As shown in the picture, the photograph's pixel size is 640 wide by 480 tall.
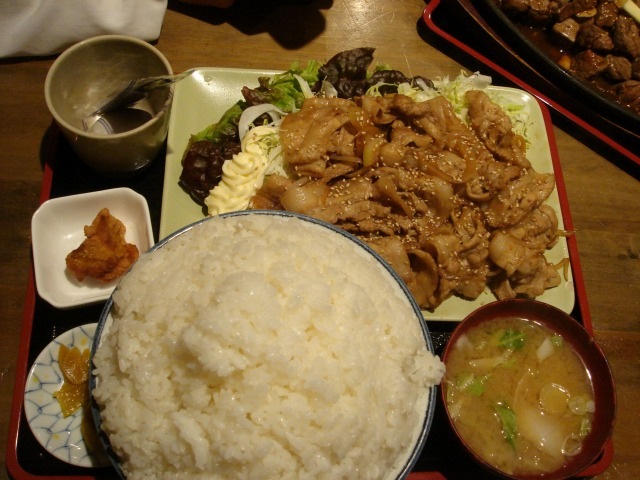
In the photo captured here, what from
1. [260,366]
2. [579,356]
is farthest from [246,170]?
[579,356]

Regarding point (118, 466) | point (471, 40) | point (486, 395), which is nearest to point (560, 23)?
point (471, 40)

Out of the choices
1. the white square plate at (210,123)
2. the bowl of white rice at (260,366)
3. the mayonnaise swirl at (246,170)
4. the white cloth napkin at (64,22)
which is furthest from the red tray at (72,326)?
the white cloth napkin at (64,22)

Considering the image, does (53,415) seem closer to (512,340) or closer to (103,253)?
(103,253)

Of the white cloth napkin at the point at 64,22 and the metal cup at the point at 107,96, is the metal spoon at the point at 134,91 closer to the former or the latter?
the metal cup at the point at 107,96

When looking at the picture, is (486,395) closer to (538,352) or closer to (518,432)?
(518,432)

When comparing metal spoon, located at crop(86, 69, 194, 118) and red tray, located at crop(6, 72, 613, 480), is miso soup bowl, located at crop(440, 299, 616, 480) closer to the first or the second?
red tray, located at crop(6, 72, 613, 480)

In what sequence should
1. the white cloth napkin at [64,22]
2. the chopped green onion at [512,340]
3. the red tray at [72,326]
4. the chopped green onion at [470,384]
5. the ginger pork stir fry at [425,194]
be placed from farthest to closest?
the white cloth napkin at [64,22]
the ginger pork stir fry at [425,194]
the chopped green onion at [512,340]
the chopped green onion at [470,384]
the red tray at [72,326]
